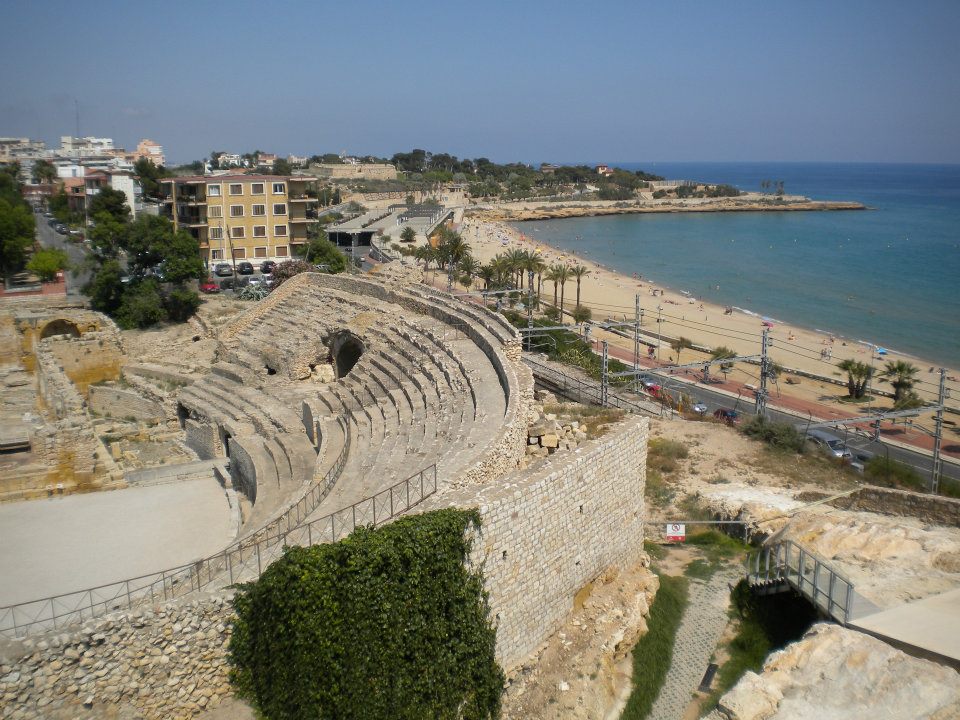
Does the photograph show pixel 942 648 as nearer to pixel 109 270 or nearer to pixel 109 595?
pixel 109 595

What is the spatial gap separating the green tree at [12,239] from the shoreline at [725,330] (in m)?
→ 32.3

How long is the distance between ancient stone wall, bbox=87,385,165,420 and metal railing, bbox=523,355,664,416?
1397 cm

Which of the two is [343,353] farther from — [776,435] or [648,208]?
[648,208]

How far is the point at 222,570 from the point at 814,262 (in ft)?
264

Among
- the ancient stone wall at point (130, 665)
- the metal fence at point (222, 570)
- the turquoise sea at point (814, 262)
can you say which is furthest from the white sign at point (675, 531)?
the turquoise sea at point (814, 262)

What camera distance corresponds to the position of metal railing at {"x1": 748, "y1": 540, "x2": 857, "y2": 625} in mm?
11648

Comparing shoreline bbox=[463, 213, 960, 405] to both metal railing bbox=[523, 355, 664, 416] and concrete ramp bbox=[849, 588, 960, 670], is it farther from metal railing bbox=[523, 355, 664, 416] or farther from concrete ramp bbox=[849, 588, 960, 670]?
concrete ramp bbox=[849, 588, 960, 670]

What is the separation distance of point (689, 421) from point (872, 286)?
51437 millimetres

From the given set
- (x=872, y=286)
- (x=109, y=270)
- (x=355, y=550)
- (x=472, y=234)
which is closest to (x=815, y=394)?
(x=355, y=550)

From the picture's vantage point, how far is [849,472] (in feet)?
65.4

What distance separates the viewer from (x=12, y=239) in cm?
4456

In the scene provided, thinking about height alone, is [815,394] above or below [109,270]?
below

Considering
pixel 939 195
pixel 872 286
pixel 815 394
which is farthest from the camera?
pixel 939 195

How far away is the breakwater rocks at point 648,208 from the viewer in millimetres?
125744
